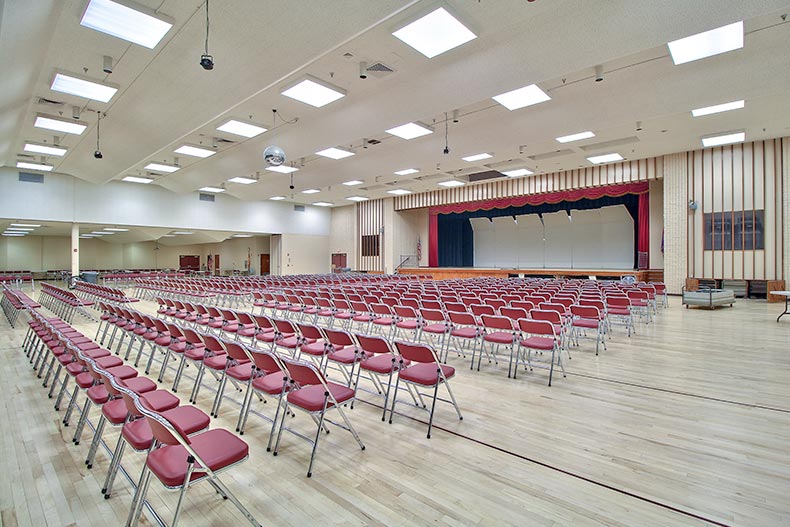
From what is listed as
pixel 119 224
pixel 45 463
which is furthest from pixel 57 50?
pixel 119 224

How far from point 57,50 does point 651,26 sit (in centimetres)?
897

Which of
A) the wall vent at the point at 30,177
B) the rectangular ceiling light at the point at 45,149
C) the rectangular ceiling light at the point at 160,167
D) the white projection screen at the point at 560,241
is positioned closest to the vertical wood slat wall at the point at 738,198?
the white projection screen at the point at 560,241

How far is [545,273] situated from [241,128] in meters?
13.8

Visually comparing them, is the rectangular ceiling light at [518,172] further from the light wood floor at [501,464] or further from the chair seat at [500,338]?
the light wood floor at [501,464]

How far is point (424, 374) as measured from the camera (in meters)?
3.31

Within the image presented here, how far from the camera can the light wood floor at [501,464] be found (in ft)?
7.17

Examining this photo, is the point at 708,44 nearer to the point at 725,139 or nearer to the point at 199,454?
the point at 725,139

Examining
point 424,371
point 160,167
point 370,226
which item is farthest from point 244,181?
point 424,371

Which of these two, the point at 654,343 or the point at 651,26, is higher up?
the point at 651,26

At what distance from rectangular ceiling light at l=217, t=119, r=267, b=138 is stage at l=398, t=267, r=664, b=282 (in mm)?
11557

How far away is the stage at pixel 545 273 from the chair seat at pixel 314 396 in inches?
584

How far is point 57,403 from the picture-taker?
12.3 feet

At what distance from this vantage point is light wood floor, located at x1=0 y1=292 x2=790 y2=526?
86.0 inches

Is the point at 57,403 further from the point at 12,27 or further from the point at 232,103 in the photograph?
the point at 232,103
